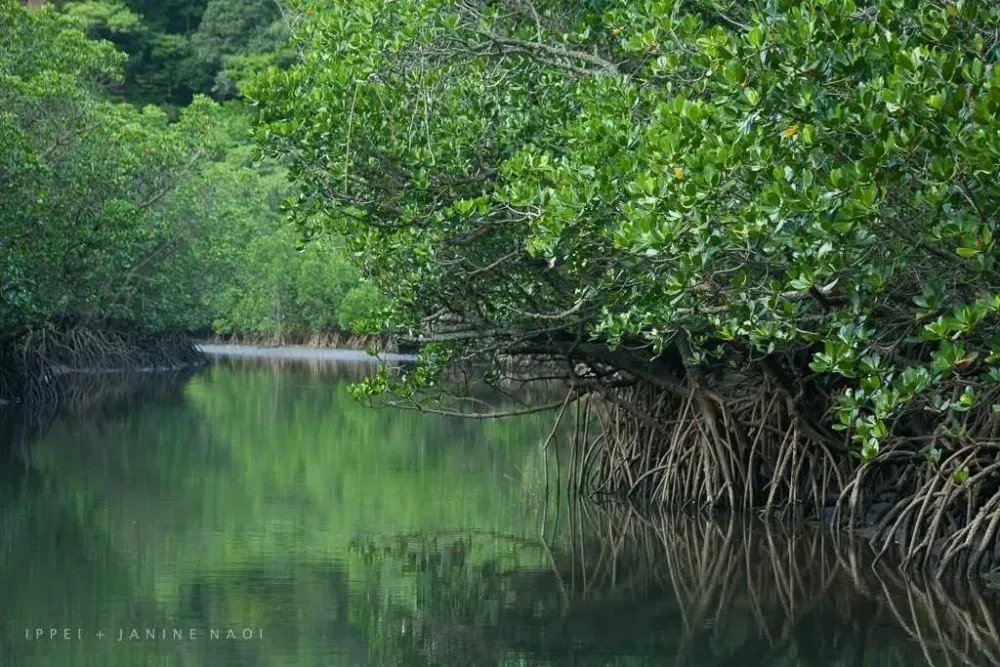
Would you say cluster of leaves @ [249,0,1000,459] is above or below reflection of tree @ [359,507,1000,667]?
above

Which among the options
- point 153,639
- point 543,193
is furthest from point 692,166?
point 153,639

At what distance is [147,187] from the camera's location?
91.6 ft

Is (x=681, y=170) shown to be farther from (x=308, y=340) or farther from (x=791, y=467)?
(x=308, y=340)

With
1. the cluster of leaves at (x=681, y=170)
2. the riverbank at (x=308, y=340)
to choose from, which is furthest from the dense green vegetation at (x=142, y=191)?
the cluster of leaves at (x=681, y=170)

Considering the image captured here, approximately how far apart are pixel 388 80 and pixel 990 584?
4.76m

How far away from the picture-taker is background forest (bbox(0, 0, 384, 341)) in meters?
20.4

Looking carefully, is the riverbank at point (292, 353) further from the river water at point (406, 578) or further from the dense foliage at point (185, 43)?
the river water at point (406, 578)

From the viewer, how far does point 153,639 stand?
7.16 m

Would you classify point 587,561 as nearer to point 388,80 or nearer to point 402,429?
point 388,80

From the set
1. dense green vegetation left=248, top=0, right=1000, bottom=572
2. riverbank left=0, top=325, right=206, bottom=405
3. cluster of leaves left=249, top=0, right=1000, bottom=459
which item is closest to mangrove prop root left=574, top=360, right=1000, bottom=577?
dense green vegetation left=248, top=0, right=1000, bottom=572

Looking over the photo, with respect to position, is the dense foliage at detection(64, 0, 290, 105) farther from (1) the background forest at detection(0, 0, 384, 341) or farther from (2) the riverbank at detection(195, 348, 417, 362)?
(2) the riverbank at detection(195, 348, 417, 362)

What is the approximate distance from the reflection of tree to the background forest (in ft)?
10.7

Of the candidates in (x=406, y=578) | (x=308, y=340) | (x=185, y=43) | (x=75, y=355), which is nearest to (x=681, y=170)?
(x=406, y=578)

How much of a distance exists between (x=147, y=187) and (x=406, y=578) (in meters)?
20.0
